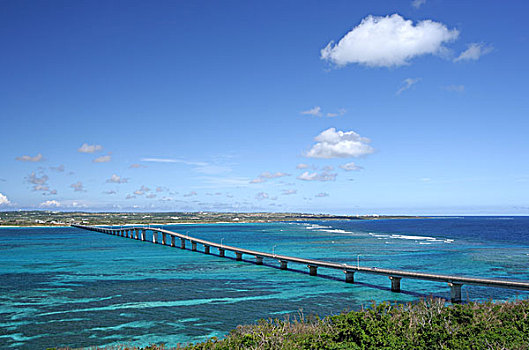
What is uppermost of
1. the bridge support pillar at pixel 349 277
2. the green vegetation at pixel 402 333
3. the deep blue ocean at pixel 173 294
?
the green vegetation at pixel 402 333

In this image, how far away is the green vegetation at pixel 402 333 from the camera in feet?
51.1

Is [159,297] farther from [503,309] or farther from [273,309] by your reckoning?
[503,309]

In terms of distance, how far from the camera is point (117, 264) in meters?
61.8

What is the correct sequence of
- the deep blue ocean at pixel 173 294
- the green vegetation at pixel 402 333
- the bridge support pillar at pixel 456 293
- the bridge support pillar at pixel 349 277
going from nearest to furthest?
the green vegetation at pixel 402 333 < the deep blue ocean at pixel 173 294 < the bridge support pillar at pixel 456 293 < the bridge support pillar at pixel 349 277

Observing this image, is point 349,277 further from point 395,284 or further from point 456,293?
point 456,293

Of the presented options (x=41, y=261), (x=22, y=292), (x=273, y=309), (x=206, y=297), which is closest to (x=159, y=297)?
(x=206, y=297)

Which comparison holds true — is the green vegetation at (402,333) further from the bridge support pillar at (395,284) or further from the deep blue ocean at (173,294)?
the bridge support pillar at (395,284)

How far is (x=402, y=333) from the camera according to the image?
56.5 feet

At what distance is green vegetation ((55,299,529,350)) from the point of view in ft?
51.1

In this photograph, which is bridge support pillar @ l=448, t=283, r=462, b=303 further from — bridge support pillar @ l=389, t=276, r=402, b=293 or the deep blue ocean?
bridge support pillar @ l=389, t=276, r=402, b=293

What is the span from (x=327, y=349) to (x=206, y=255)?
2476 inches

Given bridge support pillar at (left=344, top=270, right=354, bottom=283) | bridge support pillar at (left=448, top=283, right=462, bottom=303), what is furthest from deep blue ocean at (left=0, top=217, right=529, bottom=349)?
bridge support pillar at (left=448, top=283, right=462, bottom=303)

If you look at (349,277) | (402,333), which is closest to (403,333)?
(402,333)

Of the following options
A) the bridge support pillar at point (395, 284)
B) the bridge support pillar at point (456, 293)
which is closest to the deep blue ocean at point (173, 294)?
the bridge support pillar at point (395, 284)
